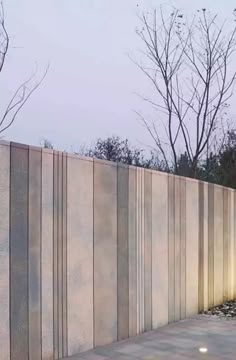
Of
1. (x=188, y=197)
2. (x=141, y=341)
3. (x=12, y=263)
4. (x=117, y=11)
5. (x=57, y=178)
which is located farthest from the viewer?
→ (x=117, y=11)

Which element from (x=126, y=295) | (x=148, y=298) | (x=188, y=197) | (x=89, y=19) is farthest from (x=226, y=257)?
(x=89, y=19)

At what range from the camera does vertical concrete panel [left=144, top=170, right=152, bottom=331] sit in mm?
6664

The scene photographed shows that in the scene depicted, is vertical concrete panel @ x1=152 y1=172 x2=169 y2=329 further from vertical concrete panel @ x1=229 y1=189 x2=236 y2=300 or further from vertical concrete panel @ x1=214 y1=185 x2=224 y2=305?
vertical concrete panel @ x1=229 y1=189 x2=236 y2=300

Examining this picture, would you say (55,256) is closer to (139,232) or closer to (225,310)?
(139,232)

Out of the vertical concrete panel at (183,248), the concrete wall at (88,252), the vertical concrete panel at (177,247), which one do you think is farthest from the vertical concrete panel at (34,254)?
the vertical concrete panel at (183,248)

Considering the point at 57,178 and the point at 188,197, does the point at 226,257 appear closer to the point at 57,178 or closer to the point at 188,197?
the point at 188,197

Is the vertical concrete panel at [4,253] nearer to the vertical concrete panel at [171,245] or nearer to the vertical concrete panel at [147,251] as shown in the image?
the vertical concrete panel at [147,251]

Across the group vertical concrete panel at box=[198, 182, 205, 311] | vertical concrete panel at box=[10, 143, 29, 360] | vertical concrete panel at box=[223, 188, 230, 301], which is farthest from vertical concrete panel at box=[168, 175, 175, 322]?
vertical concrete panel at box=[10, 143, 29, 360]

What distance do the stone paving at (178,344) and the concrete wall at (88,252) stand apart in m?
0.17

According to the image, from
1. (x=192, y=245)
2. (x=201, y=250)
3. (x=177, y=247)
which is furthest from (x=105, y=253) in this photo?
(x=201, y=250)

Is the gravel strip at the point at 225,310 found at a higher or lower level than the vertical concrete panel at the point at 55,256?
lower

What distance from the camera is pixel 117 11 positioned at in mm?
10164

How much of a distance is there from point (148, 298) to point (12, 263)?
2.67m

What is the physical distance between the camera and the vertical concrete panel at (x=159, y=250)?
693 cm
